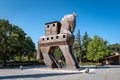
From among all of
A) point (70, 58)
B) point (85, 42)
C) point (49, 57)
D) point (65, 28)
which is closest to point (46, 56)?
point (49, 57)

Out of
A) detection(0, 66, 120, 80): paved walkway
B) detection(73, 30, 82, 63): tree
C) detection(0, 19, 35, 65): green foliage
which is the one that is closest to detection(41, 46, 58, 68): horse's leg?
detection(0, 66, 120, 80): paved walkway

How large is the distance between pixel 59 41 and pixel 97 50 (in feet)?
121

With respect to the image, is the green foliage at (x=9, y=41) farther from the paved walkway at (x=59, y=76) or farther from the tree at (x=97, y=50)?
the tree at (x=97, y=50)

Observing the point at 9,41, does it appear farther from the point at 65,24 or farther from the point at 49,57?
the point at 65,24

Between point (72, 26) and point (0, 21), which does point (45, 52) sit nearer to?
point (72, 26)

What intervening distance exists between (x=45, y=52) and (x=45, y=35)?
333 cm

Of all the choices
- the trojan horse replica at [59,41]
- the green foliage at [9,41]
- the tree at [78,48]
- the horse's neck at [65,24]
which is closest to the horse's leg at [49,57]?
the trojan horse replica at [59,41]

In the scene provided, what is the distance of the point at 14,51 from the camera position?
52.2 meters

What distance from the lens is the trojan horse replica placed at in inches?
1379

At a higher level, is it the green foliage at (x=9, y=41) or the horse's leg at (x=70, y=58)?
the green foliage at (x=9, y=41)

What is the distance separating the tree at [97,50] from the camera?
69.2 meters

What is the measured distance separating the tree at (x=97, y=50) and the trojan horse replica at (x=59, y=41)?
33457 mm

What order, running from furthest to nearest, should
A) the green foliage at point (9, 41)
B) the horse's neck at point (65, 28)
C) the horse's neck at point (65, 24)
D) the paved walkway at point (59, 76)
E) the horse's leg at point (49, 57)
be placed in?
the green foliage at point (9, 41) < the horse's leg at point (49, 57) < the horse's neck at point (65, 24) < the horse's neck at point (65, 28) < the paved walkway at point (59, 76)

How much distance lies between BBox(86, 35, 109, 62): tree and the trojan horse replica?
3346 cm
